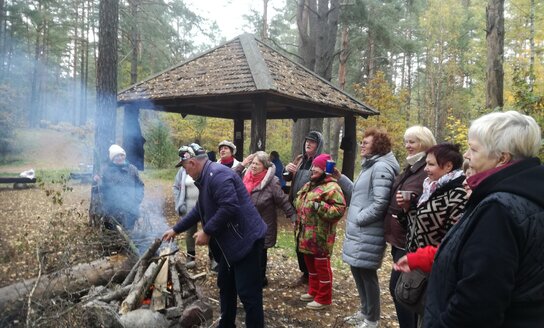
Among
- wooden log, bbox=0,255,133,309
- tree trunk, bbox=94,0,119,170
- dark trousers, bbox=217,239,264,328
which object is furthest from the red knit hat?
tree trunk, bbox=94,0,119,170

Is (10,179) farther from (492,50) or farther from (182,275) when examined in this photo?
(492,50)

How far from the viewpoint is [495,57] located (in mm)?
8086

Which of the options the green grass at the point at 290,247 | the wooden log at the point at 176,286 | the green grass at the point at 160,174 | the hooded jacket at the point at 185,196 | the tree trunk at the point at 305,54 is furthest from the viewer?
the green grass at the point at 160,174

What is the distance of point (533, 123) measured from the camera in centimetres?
164

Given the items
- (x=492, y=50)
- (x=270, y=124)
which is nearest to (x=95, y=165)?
(x=492, y=50)

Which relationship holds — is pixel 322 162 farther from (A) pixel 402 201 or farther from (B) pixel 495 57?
(B) pixel 495 57

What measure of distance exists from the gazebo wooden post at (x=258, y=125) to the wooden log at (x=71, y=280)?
3.38 m

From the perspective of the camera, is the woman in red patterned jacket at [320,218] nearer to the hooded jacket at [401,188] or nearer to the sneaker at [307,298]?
the sneaker at [307,298]

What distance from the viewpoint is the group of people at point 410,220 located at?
1.45m

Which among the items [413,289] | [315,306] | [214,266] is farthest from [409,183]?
[214,266]

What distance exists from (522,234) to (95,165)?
6.17 m

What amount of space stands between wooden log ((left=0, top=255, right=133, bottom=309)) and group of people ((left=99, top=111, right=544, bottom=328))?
1191 mm

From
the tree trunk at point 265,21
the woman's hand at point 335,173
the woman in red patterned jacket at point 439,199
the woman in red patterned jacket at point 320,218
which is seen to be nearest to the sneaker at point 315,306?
the woman in red patterned jacket at point 320,218

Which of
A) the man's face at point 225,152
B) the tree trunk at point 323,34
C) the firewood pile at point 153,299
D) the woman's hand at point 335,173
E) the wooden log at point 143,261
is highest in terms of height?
the tree trunk at point 323,34
